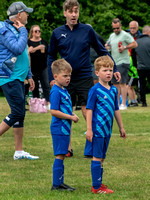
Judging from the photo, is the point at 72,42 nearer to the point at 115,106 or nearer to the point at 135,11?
the point at 115,106

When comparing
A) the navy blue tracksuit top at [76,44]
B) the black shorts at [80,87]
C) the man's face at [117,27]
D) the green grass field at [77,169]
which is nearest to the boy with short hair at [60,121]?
the green grass field at [77,169]

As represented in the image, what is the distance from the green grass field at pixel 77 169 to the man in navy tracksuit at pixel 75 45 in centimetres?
73

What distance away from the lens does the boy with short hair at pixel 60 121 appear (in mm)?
5172

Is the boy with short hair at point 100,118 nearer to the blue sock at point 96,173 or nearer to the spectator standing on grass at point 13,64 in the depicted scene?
the blue sock at point 96,173

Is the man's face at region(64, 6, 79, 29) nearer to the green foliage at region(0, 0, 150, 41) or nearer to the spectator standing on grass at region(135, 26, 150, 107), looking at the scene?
the spectator standing on grass at region(135, 26, 150, 107)

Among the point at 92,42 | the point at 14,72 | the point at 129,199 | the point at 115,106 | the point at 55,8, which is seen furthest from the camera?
the point at 55,8

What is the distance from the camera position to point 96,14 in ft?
91.5

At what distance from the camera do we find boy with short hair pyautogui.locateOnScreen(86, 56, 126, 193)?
514cm

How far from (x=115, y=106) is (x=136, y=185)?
36.2 inches

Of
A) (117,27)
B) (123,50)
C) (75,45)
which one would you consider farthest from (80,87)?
(117,27)

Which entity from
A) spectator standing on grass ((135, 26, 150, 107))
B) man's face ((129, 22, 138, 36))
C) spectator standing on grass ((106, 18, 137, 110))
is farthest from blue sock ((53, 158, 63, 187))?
man's face ((129, 22, 138, 36))

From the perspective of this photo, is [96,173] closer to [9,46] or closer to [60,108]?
[60,108]

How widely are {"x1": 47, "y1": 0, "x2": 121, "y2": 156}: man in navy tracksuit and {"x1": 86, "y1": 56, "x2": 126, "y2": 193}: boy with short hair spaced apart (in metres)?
2.11

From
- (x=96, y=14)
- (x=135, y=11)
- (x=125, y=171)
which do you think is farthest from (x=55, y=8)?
(x=125, y=171)
